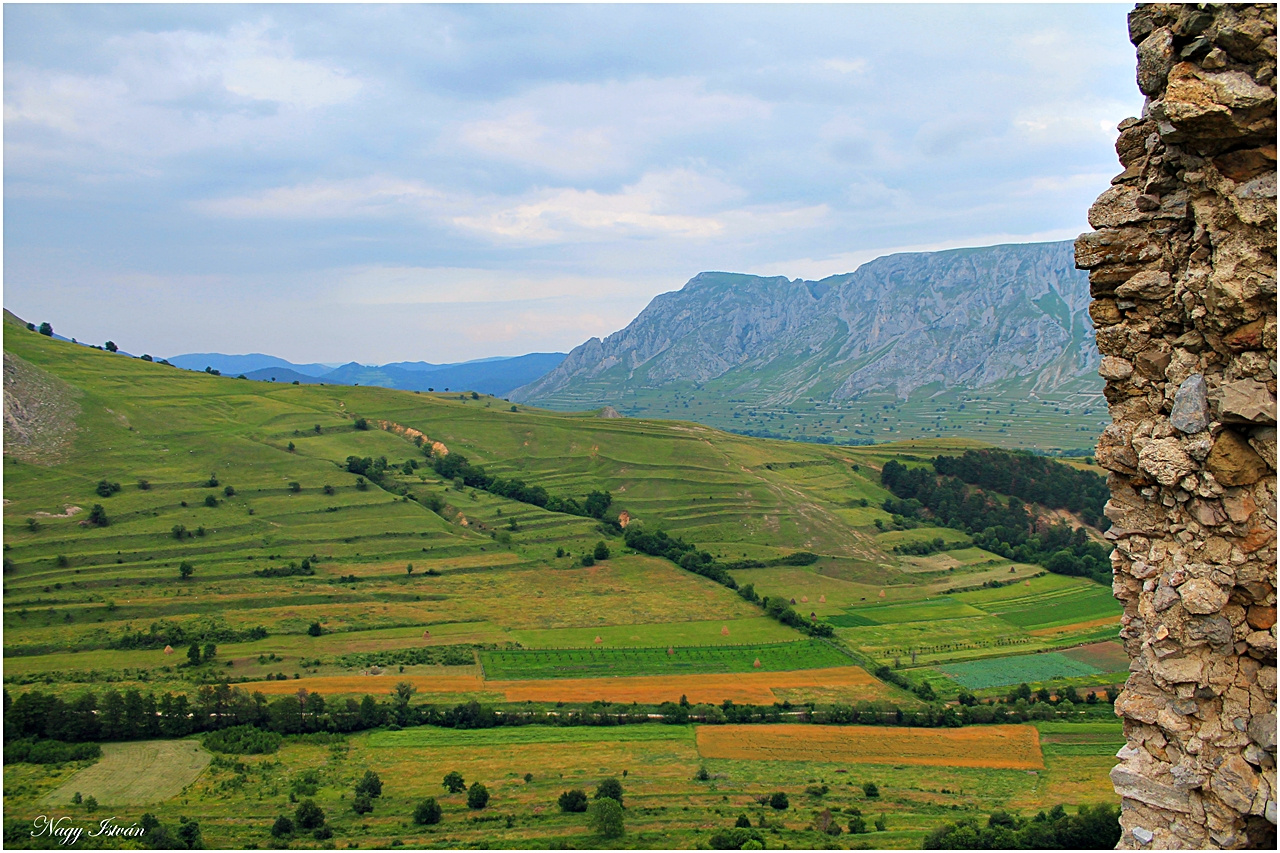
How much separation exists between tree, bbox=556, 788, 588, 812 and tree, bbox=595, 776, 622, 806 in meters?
1.33

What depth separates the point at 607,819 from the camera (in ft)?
208

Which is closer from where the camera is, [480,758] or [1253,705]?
[1253,705]

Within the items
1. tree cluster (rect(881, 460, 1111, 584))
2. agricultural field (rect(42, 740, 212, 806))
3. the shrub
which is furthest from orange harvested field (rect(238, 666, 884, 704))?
tree cluster (rect(881, 460, 1111, 584))

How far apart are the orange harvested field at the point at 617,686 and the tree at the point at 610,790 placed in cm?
2211

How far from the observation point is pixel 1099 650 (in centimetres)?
10631

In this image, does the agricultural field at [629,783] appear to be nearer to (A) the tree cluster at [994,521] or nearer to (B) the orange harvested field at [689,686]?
(B) the orange harvested field at [689,686]

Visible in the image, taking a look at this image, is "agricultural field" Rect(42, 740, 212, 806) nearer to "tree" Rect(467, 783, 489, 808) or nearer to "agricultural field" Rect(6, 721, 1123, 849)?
"agricultural field" Rect(6, 721, 1123, 849)

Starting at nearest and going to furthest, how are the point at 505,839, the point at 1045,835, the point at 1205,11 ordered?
the point at 1205,11
the point at 1045,835
the point at 505,839

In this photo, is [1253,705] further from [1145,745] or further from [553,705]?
[553,705]

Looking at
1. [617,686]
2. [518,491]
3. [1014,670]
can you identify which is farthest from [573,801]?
[518,491]

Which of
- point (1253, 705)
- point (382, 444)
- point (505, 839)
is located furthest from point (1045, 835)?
point (382, 444)

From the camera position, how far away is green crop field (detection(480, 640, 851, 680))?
10156cm

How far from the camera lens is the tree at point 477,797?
67.7m

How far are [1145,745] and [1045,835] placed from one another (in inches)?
2176
